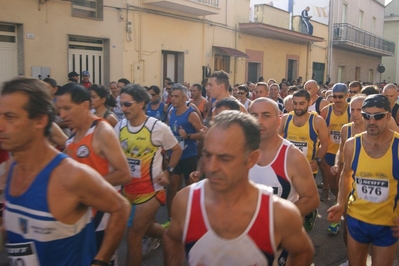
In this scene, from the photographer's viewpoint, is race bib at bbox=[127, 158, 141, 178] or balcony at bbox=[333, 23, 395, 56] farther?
balcony at bbox=[333, 23, 395, 56]

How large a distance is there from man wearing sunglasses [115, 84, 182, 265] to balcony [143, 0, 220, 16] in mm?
11575

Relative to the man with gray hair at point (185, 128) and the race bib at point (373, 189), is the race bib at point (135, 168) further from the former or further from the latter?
the race bib at point (373, 189)

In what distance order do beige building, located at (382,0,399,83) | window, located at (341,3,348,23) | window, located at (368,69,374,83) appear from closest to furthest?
window, located at (341,3,348,23), window, located at (368,69,374,83), beige building, located at (382,0,399,83)

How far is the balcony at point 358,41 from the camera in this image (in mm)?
31078

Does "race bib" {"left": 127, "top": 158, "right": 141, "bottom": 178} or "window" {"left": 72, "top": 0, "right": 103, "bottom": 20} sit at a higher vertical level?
"window" {"left": 72, "top": 0, "right": 103, "bottom": 20}

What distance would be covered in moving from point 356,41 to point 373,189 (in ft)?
105

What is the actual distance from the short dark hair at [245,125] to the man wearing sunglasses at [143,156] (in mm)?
2424

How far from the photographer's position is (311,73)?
29.3 metres

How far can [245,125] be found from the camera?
91.4 inches

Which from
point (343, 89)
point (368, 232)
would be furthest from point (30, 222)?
point (343, 89)

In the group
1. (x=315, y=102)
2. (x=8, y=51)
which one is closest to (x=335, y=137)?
(x=315, y=102)

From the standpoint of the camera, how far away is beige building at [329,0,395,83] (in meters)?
31.6

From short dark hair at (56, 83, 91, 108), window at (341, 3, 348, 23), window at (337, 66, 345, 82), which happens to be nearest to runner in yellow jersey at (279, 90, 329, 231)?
short dark hair at (56, 83, 91, 108)

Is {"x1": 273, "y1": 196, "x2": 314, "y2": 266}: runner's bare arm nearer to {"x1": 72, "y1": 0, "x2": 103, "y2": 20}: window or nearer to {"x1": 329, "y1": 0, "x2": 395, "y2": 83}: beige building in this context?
{"x1": 72, "y1": 0, "x2": 103, "y2": 20}: window
